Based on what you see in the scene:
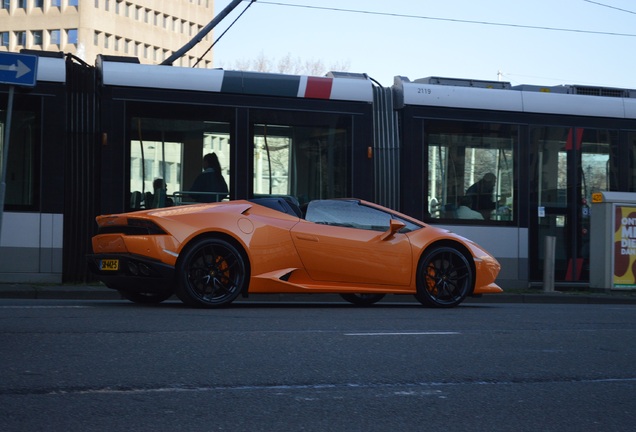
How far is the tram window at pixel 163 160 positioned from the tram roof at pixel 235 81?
0.57 m

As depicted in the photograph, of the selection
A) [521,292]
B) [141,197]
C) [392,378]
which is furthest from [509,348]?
[521,292]

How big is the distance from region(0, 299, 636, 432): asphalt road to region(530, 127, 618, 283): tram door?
26.9 ft

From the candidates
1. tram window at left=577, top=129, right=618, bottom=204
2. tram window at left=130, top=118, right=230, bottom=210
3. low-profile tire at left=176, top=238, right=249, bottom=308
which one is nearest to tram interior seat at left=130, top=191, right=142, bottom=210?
tram window at left=130, top=118, right=230, bottom=210

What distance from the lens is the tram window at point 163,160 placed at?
1554 cm

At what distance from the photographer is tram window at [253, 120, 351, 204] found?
16.2 m

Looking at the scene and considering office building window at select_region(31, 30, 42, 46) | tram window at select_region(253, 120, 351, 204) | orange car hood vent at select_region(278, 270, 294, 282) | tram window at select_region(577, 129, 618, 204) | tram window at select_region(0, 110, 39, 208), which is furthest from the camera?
office building window at select_region(31, 30, 42, 46)

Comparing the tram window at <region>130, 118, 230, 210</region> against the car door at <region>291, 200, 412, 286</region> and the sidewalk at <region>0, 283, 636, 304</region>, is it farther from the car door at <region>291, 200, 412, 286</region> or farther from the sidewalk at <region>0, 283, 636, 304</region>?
the car door at <region>291, 200, 412, 286</region>

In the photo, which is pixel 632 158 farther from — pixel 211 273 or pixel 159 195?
pixel 211 273

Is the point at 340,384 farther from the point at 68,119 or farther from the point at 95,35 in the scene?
the point at 95,35

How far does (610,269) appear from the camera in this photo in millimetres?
18750

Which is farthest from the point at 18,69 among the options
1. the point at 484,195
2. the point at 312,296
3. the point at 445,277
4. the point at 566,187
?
the point at 566,187

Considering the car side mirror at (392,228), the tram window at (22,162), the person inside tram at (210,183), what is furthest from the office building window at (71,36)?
the car side mirror at (392,228)

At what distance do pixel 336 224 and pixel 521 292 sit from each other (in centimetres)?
650

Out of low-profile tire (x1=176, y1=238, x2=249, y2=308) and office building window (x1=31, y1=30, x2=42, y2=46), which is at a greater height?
office building window (x1=31, y1=30, x2=42, y2=46)
